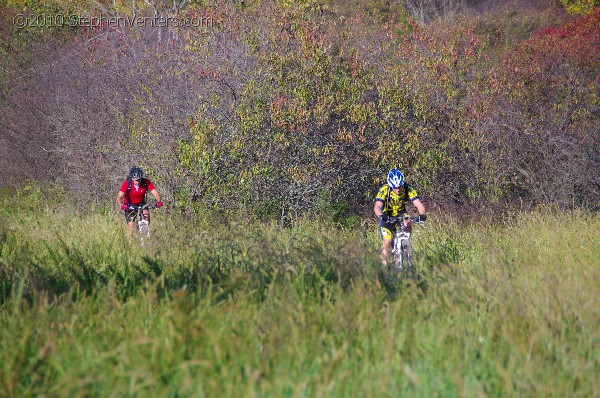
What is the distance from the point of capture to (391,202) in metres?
11.9

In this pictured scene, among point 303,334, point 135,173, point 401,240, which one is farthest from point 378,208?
point 303,334

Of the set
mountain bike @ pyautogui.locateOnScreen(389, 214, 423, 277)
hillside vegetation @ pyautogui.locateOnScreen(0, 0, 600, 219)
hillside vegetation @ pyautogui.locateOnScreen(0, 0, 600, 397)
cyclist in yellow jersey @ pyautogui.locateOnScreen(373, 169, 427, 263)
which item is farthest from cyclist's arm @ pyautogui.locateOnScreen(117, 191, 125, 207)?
mountain bike @ pyautogui.locateOnScreen(389, 214, 423, 277)

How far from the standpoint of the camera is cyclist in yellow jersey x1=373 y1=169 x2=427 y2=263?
11438mm

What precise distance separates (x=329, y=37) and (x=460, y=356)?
13.0 metres

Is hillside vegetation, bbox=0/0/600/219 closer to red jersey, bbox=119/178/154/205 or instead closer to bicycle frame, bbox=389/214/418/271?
red jersey, bbox=119/178/154/205

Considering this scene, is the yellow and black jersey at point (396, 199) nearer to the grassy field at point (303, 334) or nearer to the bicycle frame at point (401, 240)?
the bicycle frame at point (401, 240)

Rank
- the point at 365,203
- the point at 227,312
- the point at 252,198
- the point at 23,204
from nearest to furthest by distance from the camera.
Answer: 1. the point at 227,312
2. the point at 252,198
3. the point at 365,203
4. the point at 23,204

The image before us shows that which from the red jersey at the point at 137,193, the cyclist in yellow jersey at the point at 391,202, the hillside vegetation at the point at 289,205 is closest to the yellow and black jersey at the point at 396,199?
the cyclist in yellow jersey at the point at 391,202

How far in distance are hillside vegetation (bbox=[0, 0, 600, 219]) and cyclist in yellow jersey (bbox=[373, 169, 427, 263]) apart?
5303mm

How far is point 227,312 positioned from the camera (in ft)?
20.6

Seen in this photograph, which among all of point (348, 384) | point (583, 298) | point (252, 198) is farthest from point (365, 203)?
point (348, 384)

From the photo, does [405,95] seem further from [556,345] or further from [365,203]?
[556,345]

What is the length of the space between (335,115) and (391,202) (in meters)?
6.07

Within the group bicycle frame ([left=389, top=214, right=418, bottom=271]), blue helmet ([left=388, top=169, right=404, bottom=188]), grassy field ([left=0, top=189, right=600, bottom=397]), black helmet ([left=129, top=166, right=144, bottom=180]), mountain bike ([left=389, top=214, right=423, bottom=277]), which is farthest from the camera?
black helmet ([left=129, top=166, right=144, bottom=180])
